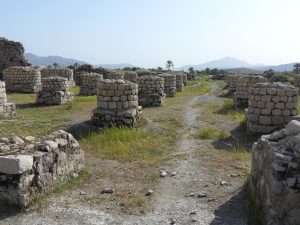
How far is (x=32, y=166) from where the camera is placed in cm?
689

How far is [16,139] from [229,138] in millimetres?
6493

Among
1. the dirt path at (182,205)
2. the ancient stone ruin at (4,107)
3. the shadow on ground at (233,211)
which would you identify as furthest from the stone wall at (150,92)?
the shadow on ground at (233,211)

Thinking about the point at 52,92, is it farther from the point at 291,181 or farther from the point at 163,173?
the point at 291,181

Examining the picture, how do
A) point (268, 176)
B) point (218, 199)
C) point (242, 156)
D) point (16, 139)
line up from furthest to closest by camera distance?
point (242, 156) < point (16, 139) < point (218, 199) < point (268, 176)

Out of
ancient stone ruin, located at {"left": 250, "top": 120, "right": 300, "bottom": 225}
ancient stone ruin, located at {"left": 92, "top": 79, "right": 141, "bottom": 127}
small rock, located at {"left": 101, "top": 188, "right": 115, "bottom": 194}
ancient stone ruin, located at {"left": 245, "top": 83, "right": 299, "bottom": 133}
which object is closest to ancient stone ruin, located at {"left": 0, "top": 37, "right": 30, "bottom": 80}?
ancient stone ruin, located at {"left": 92, "top": 79, "right": 141, "bottom": 127}

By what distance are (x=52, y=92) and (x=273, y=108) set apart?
10505 millimetres

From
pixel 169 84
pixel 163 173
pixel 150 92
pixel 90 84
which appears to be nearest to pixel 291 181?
pixel 163 173

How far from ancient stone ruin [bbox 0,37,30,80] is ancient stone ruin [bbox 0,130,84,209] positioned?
23312mm

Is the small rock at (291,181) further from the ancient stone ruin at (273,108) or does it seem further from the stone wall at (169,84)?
the stone wall at (169,84)

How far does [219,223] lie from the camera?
6.39m

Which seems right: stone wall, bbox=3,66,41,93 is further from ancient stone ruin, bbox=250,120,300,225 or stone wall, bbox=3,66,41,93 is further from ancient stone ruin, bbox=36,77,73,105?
ancient stone ruin, bbox=250,120,300,225

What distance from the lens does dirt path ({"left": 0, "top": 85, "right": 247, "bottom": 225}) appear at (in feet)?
21.2

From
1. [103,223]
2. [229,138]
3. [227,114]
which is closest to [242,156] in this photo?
[229,138]

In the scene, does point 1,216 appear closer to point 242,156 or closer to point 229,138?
point 242,156
